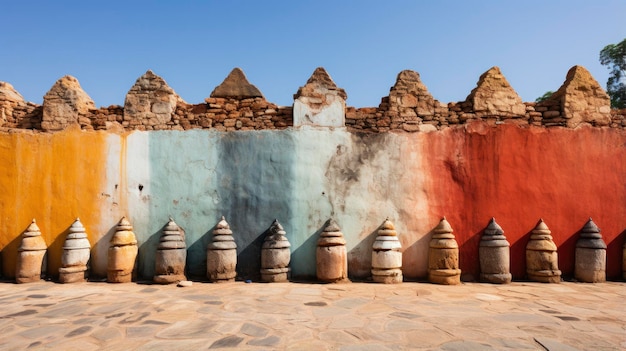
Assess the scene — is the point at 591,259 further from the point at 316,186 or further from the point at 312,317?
the point at 312,317

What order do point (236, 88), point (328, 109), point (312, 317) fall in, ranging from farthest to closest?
point (236, 88) < point (328, 109) < point (312, 317)

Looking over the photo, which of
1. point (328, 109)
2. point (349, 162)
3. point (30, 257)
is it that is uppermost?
point (328, 109)

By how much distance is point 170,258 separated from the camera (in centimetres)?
515

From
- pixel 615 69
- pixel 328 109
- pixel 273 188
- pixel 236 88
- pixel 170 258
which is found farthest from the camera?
pixel 615 69

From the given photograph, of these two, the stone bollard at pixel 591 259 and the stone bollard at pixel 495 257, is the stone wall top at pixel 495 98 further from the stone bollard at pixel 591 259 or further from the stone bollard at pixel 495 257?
the stone bollard at pixel 591 259

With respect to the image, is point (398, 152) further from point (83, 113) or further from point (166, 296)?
point (83, 113)

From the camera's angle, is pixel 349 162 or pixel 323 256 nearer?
pixel 323 256

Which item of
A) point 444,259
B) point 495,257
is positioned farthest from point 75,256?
point 495,257

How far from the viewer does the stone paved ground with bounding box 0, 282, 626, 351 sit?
2.85m

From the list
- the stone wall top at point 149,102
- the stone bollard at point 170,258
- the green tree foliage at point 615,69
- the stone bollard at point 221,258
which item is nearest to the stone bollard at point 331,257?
the stone bollard at point 221,258

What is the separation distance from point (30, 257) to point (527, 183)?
676 cm

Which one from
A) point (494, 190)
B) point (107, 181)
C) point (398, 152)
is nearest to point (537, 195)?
point (494, 190)

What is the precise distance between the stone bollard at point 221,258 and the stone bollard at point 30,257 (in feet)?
7.31

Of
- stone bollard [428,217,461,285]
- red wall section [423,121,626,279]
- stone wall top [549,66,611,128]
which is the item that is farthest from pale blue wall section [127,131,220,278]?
stone wall top [549,66,611,128]
